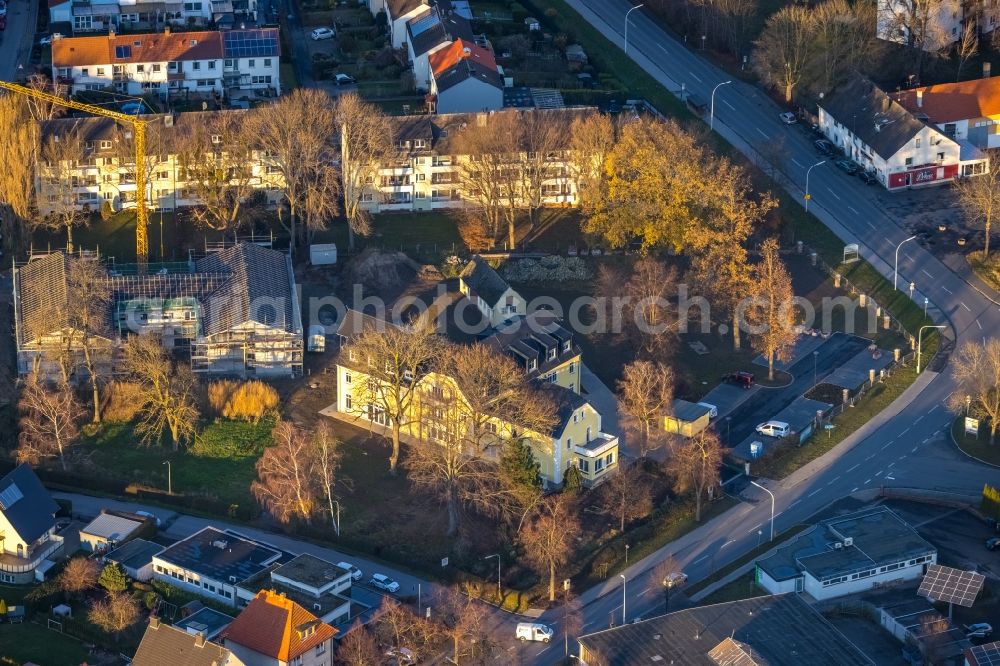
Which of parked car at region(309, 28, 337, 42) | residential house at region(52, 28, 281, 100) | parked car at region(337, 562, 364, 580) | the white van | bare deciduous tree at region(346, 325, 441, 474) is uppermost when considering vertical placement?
parked car at region(309, 28, 337, 42)

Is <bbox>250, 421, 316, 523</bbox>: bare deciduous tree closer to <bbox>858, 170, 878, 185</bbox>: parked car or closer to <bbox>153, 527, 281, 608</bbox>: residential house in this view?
<bbox>153, 527, 281, 608</bbox>: residential house

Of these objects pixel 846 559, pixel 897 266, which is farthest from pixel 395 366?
pixel 897 266

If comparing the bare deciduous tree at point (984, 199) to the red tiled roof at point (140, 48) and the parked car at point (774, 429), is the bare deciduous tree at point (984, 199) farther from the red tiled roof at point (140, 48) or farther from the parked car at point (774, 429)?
the red tiled roof at point (140, 48)

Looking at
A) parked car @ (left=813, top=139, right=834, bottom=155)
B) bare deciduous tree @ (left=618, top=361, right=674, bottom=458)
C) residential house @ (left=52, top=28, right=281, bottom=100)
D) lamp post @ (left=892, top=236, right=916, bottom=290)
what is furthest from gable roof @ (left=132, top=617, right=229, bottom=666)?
parked car @ (left=813, top=139, right=834, bottom=155)

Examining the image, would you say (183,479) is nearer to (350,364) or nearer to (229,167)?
(350,364)

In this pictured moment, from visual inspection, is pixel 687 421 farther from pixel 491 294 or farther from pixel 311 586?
pixel 311 586

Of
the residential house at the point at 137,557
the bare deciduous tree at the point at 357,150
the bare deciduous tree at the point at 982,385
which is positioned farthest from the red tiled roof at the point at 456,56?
the residential house at the point at 137,557
